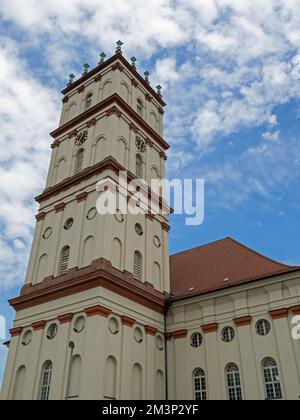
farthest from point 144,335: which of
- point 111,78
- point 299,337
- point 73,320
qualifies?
point 111,78

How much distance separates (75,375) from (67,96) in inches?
1039

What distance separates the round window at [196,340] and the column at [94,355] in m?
6.19

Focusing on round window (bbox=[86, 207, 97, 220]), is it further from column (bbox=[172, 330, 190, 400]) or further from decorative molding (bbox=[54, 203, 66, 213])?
column (bbox=[172, 330, 190, 400])

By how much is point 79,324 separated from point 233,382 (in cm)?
912

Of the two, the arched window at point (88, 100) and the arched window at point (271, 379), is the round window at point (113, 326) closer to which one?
the arched window at point (271, 379)

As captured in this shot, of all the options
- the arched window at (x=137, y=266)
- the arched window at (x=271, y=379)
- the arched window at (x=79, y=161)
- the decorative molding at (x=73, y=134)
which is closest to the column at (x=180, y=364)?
the arched window at (x=137, y=266)

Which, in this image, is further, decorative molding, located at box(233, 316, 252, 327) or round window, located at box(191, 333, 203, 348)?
round window, located at box(191, 333, 203, 348)

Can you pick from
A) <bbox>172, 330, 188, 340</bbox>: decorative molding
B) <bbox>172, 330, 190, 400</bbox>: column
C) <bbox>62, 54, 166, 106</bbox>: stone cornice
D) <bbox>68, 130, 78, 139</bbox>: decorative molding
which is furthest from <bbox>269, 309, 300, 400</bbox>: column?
<bbox>62, 54, 166, 106</bbox>: stone cornice

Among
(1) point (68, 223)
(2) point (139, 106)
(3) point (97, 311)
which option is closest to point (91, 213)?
(1) point (68, 223)

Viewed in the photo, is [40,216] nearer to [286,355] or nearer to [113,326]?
[113,326]

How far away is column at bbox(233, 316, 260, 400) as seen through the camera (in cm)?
2241

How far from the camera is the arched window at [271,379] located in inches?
857

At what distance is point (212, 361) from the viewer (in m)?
24.6

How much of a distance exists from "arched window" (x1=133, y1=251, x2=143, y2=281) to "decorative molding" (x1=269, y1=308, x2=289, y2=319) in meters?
8.62
